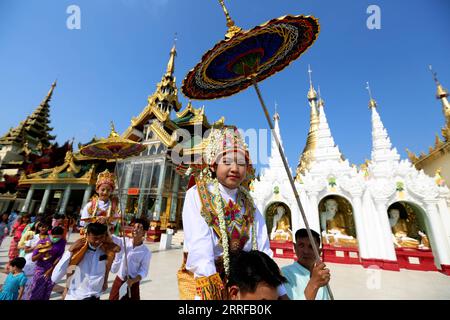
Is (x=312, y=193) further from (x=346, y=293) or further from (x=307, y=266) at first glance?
(x=307, y=266)

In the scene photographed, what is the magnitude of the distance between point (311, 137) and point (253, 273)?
16.6 m

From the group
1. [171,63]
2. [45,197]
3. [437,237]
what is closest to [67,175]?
[45,197]

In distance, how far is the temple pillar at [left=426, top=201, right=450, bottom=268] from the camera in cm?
690

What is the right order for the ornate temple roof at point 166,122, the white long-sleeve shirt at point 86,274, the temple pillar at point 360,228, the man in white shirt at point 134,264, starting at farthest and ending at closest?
the ornate temple roof at point 166,122 → the temple pillar at point 360,228 → the man in white shirt at point 134,264 → the white long-sleeve shirt at point 86,274

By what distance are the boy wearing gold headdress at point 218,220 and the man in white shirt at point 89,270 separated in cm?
148

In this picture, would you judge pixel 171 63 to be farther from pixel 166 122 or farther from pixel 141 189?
pixel 141 189

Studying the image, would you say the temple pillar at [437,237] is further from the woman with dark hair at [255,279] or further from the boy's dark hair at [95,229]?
the boy's dark hair at [95,229]

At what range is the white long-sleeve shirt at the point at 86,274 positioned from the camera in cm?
221

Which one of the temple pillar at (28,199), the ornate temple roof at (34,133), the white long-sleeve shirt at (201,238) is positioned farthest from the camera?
the ornate temple roof at (34,133)

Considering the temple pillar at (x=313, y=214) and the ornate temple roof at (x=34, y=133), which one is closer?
the temple pillar at (x=313, y=214)

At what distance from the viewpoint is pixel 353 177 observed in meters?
8.77

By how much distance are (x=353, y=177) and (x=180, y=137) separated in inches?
584

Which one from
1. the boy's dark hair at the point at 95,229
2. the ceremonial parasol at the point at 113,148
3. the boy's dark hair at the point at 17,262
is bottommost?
the boy's dark hair at the point at 17,262

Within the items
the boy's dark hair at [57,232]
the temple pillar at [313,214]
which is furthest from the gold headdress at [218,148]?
the temple pillar at [313,214]
